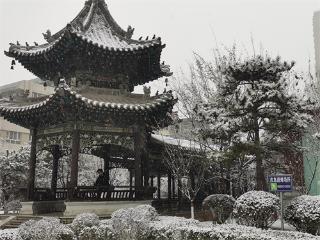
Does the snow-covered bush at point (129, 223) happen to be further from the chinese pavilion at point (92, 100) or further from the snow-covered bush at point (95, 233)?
the chinese pavilion at point (92, 100)

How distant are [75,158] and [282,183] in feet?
27.1

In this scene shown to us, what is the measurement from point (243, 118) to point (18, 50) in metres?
11.1

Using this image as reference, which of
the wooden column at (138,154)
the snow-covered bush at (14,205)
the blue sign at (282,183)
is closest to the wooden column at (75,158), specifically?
the wooden column at (138,154)

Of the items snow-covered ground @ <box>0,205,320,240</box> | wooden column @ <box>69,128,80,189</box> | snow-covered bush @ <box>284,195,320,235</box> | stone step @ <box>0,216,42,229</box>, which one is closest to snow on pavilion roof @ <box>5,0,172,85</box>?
wooden column @ <box>69,128,80,189</box>

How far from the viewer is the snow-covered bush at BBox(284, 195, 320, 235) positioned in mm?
11547

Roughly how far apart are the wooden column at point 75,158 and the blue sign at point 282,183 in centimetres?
777

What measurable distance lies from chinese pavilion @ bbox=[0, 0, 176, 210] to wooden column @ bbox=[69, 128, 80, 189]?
0.03m

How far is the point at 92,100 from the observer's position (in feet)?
50.8

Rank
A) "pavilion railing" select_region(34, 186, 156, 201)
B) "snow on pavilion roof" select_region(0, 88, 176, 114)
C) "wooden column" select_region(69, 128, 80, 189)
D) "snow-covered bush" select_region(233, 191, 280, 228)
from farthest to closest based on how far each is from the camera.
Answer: "wooden column" select_region(69, 128, 80, 189)
"pavilion railing" select_region(34, 186, 156, 201)
"snow on pavilion roof" select_region(0, 88, 176, 114)
"snow-covered bush" select_region(233, 191, 280, 228)

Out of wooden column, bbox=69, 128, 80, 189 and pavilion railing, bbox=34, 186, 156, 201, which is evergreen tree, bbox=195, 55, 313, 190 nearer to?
pavilion railing, bbox=34, 186, 156, 201

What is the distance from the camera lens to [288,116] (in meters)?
13.3

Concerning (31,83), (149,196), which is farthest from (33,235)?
(31,83)

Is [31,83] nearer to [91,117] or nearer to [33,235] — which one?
[91,117]

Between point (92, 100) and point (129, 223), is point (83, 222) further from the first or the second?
point (92, 100)
